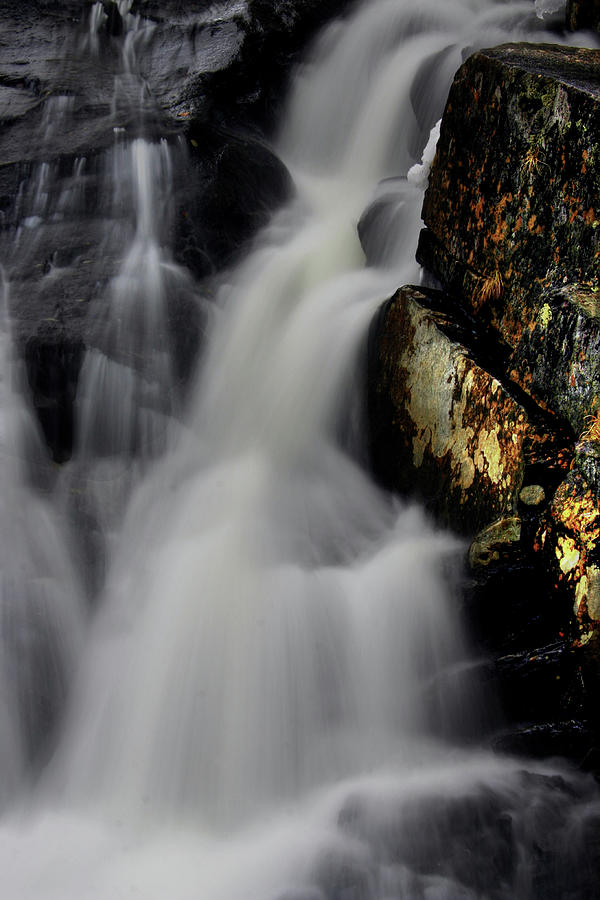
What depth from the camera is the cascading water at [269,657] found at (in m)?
2.85

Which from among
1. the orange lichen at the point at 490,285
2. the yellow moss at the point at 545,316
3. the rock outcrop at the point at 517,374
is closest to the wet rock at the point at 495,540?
the rock outcrop at the point at 517,374

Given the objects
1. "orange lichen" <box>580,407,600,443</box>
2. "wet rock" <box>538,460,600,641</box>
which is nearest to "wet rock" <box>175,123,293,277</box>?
"orange lichen" <box>580,407,600,443</box>

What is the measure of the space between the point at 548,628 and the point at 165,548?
2193mm

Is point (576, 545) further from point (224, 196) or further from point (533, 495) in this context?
point (224, 196)

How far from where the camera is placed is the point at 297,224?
6238 millimetres

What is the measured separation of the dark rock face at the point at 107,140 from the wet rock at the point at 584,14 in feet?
8.17

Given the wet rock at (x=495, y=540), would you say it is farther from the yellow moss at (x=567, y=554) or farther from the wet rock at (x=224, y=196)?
the wet rock at (x=224, y=196)

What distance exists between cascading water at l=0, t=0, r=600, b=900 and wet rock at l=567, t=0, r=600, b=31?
1.75 m

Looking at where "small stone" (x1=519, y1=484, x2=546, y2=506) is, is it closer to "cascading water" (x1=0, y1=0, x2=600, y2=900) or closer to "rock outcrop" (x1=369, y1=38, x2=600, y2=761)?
"rock outcrop" (x1=369, y1=38, x2=600, y2=761)

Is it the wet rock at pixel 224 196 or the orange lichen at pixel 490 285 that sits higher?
the orange lichen at pixel 490 285

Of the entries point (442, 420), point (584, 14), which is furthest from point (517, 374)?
point (584, 14)

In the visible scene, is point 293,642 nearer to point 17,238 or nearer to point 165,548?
point 165,548

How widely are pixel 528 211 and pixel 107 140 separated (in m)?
4.02

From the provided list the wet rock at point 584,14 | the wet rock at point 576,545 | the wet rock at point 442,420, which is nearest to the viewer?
the wet rock at point 576,545
